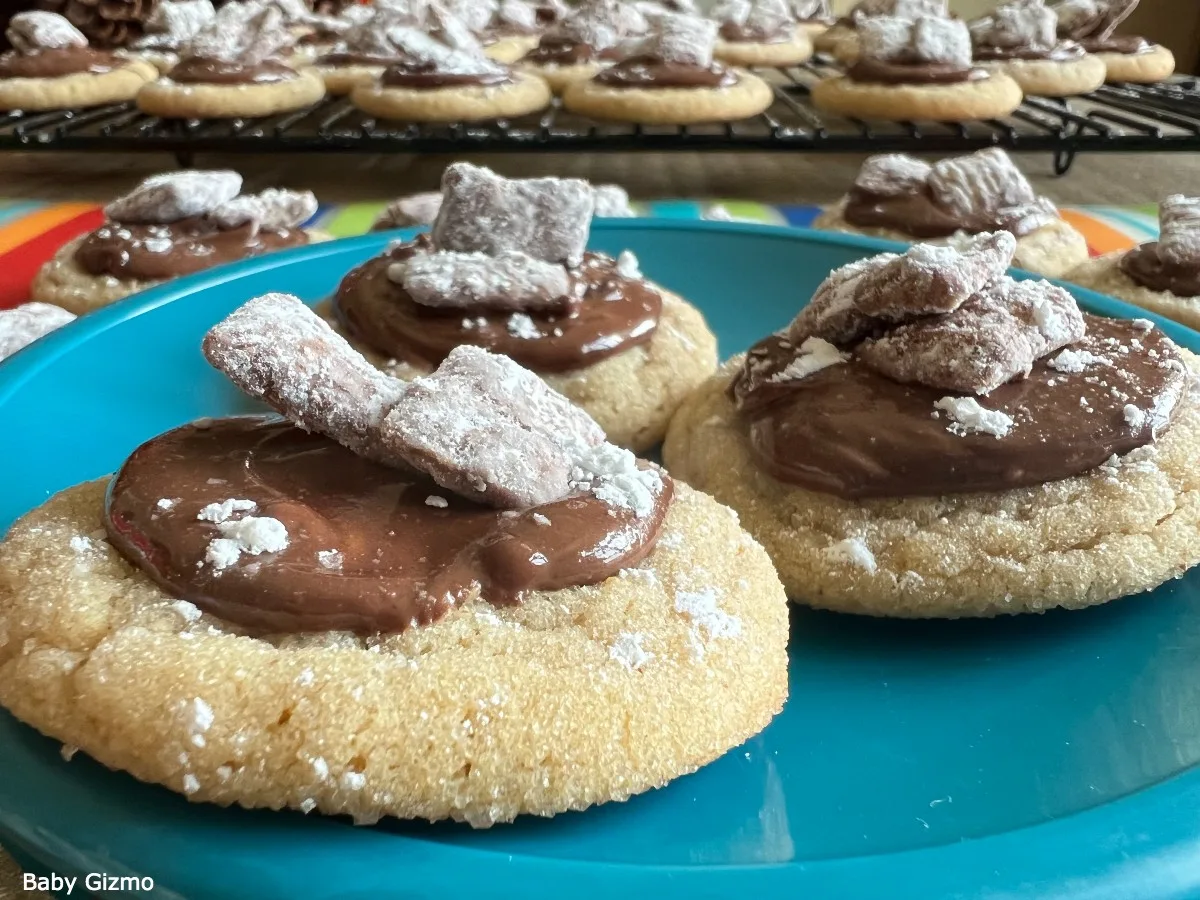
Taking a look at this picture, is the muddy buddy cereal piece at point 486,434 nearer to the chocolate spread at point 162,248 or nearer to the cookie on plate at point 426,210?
the cookie on plate at point 426,210

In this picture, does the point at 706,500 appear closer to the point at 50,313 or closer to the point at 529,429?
the point at 529,429

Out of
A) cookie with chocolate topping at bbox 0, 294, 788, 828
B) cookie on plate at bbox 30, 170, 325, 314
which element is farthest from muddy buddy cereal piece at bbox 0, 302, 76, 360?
cookie with chocolate topping at bbox 0, 294, 788, 828

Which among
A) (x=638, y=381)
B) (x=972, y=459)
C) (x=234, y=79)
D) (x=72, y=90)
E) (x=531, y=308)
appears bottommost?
(x=72, y=90)

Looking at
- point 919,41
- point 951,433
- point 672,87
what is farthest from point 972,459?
point 919,41

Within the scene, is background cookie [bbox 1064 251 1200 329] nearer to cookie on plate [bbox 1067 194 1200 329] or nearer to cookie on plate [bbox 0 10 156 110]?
cookie on plate [bbox 1067 194 1200 329]

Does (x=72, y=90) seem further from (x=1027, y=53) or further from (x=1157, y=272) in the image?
(x=1027, y=53)

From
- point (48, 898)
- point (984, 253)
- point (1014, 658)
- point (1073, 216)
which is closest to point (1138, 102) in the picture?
point (1073, 216)

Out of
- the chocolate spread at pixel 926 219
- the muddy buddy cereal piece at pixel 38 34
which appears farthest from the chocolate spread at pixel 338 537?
the muddy buddy cereal piece at pixel 38 34
